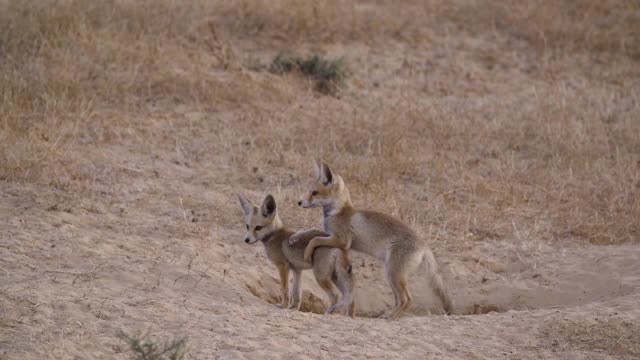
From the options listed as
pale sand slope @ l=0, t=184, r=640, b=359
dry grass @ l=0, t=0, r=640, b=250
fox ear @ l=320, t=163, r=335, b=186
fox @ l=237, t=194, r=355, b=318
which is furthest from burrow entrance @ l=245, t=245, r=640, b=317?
fox ear @ l=320, t=163, r=335, b=186

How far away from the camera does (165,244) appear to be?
795 centimetres

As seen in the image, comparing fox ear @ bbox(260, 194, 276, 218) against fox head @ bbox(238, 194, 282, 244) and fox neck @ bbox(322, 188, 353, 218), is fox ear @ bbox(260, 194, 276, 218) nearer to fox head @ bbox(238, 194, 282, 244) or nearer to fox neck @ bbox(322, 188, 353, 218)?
fox head @ bbox(238, 194, 282, 244)

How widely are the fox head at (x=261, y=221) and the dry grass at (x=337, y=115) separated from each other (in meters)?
Result: 1.50

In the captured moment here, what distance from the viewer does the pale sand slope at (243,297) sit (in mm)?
5969

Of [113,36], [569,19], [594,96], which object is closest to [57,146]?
[113,36]

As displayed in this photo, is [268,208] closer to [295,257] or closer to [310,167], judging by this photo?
[295,257]

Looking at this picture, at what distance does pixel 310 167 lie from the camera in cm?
1014

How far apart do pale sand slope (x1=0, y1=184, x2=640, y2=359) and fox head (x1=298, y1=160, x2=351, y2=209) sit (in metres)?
0.80

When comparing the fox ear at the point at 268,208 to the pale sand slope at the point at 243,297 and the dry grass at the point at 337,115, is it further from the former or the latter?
the dry grass at the point at 337,115

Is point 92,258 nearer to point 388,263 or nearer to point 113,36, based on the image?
point 388,263

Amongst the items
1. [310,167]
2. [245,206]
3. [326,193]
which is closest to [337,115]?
[310,167]

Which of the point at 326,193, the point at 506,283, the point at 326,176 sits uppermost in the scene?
the point at 326,176

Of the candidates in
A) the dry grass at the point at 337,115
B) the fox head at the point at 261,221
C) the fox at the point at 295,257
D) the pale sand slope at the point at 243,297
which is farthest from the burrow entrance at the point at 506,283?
the dry grass at the point at 337,115

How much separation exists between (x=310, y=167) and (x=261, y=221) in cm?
219
